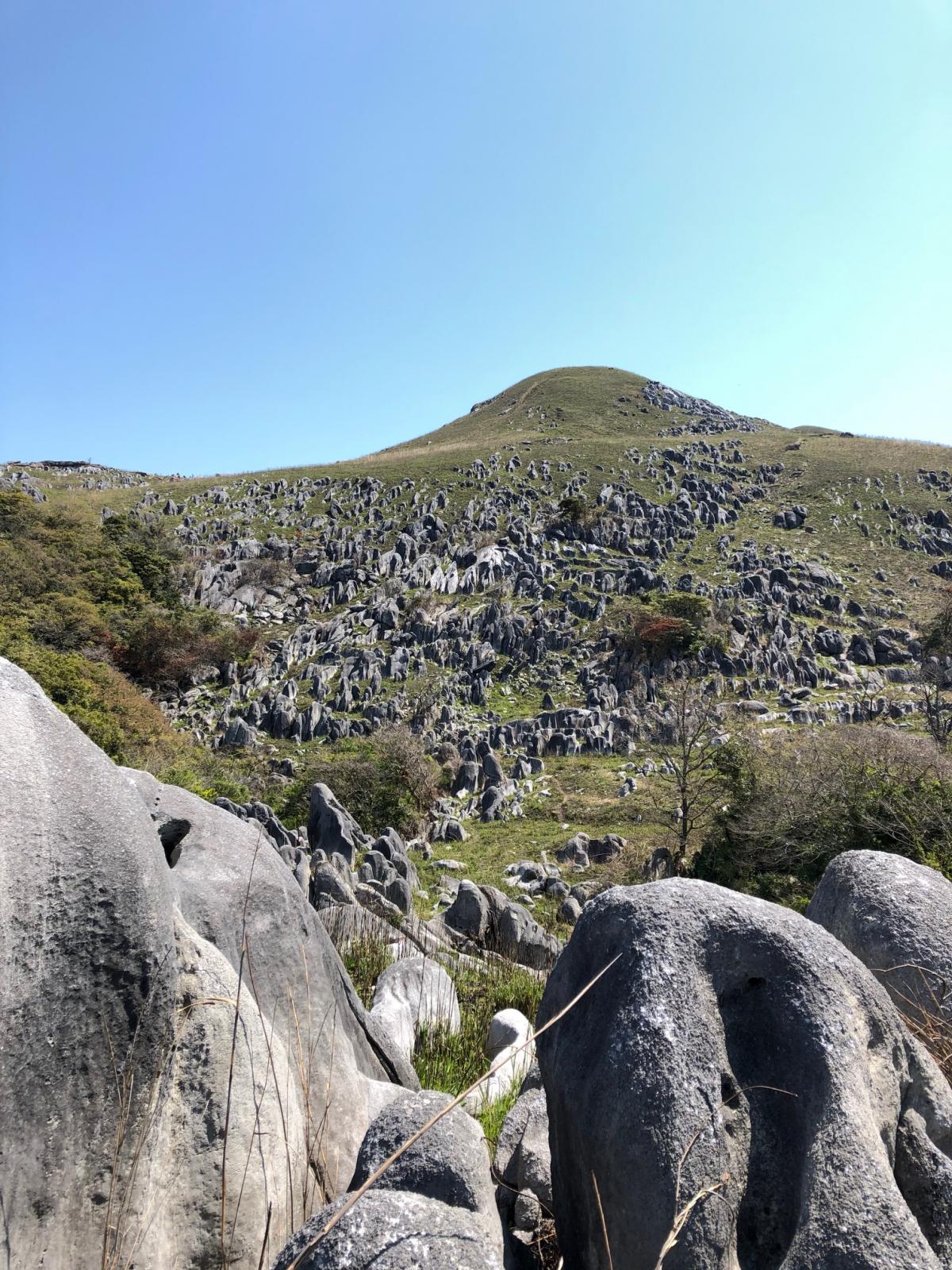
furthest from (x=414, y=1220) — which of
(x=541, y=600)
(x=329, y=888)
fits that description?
(x=541, y=600)

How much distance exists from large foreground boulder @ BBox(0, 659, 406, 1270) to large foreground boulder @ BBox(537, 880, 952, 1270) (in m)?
0.98

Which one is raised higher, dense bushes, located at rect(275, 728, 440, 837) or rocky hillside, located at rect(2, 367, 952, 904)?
rocky hillside, located at rect(2, 367, 952, 904)

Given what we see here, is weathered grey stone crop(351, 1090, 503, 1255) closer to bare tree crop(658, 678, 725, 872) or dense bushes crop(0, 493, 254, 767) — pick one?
bare tree crop(658, 678, 725, 872)

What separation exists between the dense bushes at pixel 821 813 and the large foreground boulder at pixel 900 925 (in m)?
8.76

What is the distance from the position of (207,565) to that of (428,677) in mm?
20443

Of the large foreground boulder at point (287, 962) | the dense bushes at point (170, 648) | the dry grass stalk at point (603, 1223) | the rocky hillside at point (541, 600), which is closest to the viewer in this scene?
the dry grass stalk at point (603, 1223)

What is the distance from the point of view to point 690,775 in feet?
84.5

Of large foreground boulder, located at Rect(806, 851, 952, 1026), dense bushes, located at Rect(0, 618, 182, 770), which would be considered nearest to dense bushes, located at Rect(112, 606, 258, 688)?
dense bushes, located at Rect(0, 618, 182, 770)

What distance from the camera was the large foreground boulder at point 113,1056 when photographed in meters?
2.29

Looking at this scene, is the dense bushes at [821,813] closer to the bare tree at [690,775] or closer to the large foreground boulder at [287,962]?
the bare tree at [690,775]

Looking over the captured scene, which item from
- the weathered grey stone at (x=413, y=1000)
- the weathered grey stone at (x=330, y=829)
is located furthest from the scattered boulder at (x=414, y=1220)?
the weathered grey stone at (x=330, y=829)

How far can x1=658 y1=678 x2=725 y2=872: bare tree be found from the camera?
2069 cm

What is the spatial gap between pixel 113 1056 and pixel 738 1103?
2174 millimetres

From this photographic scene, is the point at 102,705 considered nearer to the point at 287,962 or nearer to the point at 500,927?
the point at 500,927
